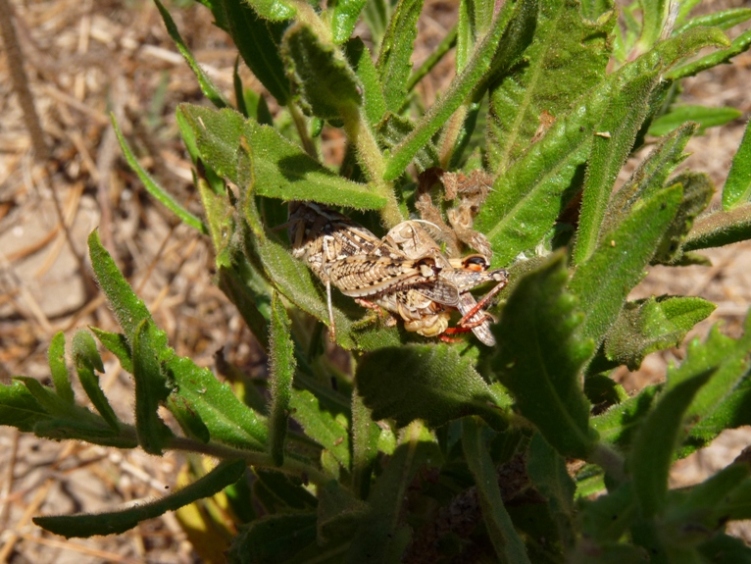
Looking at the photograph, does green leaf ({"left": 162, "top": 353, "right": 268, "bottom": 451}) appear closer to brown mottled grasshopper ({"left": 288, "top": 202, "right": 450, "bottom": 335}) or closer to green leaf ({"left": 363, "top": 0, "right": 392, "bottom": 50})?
brown mottled grasshopper ({"left": 288, "top": 202, "right": 450, "bottom": 335})

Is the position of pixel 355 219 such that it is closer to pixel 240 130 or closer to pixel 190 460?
pixel 240 130

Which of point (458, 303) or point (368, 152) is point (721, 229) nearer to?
point (458, 303)

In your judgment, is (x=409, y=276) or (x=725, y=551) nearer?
(x=725, y=551)

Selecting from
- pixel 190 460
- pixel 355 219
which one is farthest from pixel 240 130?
pixel 190 460

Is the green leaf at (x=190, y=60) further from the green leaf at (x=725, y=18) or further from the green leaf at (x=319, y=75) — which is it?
the green leaf at (x=725, y=18)

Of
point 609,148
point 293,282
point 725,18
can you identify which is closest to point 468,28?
point 609,148
